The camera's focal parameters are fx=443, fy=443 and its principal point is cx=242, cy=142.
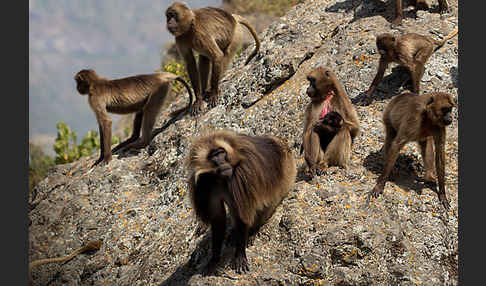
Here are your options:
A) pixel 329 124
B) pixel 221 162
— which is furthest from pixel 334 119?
pixel 221 162

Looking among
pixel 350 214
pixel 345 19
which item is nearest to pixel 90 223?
pixel 350 214

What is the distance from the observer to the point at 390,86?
24.7 ft

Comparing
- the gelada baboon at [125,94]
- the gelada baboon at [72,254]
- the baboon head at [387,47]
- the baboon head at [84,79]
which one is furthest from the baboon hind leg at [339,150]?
the baboon head at [84,79]

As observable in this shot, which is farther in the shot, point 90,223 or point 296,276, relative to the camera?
point 90,223

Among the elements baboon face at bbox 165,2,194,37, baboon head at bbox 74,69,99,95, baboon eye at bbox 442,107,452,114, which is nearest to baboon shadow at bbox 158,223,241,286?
baboon eye at bbox 442,107,452,114

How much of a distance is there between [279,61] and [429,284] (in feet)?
16.6

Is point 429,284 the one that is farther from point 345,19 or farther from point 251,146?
point 345,19

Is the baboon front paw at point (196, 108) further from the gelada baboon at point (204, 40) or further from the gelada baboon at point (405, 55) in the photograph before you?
the gelada baboon at point (405, 55)

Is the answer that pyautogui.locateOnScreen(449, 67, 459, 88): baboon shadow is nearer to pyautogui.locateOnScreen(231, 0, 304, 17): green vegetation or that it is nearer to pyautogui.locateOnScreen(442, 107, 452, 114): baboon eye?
pyautogui.locateOnScreen(442, 107, 452, 114): baboon eye

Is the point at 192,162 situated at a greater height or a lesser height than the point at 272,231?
greater

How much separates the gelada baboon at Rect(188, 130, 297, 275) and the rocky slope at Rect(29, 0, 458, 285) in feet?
1.23

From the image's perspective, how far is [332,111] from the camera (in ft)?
21.1

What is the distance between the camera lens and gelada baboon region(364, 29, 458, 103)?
7221 millimetres

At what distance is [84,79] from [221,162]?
6.07 metres
